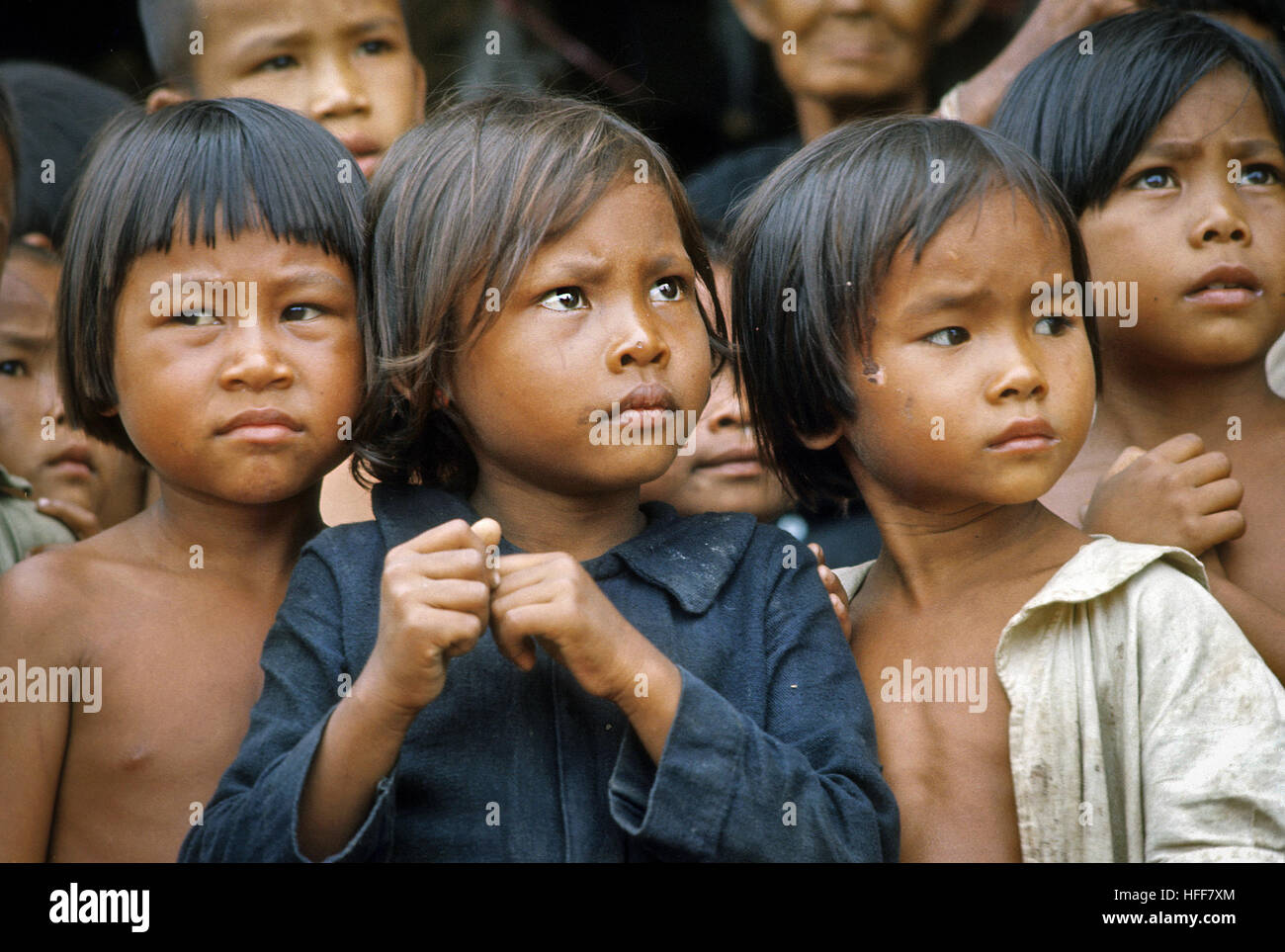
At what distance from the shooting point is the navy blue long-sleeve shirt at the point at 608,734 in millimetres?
1531

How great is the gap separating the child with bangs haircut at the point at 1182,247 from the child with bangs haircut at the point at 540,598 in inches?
27.0

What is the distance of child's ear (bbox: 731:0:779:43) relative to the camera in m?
3.10

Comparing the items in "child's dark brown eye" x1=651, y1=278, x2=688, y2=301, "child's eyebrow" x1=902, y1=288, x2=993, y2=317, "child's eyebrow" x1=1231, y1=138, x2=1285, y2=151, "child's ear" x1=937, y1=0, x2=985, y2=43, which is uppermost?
"child's ear" x1=937, y1=0, x2=985, y2=43

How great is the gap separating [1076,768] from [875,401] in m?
0.54

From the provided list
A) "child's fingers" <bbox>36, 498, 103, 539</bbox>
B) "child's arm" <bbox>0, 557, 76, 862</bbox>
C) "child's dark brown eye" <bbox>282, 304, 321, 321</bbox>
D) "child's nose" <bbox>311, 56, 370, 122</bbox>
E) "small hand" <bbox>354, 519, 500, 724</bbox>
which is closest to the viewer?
"small hand" <bbox>354, 519, 500, 724</bbox>

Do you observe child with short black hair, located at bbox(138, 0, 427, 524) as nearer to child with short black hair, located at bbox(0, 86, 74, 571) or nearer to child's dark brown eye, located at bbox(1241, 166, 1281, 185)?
child with short black hair, located at bbox(0, 86, 74, 571)

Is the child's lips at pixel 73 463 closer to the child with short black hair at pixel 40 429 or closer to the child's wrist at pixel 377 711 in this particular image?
the child with short black hair at pixel 40 429

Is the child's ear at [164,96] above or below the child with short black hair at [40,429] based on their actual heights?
above

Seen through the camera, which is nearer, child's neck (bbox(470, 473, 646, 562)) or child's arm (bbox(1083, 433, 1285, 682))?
child's neck (bbox(470, 473, 646, 562))

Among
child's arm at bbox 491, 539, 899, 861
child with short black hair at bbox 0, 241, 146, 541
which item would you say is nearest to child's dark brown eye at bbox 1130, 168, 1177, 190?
child's arm at bbox 491, 539, 899, 861

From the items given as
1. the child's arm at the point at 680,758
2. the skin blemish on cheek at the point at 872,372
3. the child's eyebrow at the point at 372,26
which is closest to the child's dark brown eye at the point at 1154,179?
the skin blemish on cheek at the point at 872,372

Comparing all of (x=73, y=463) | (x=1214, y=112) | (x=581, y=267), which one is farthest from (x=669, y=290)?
(x=73, y=463)
